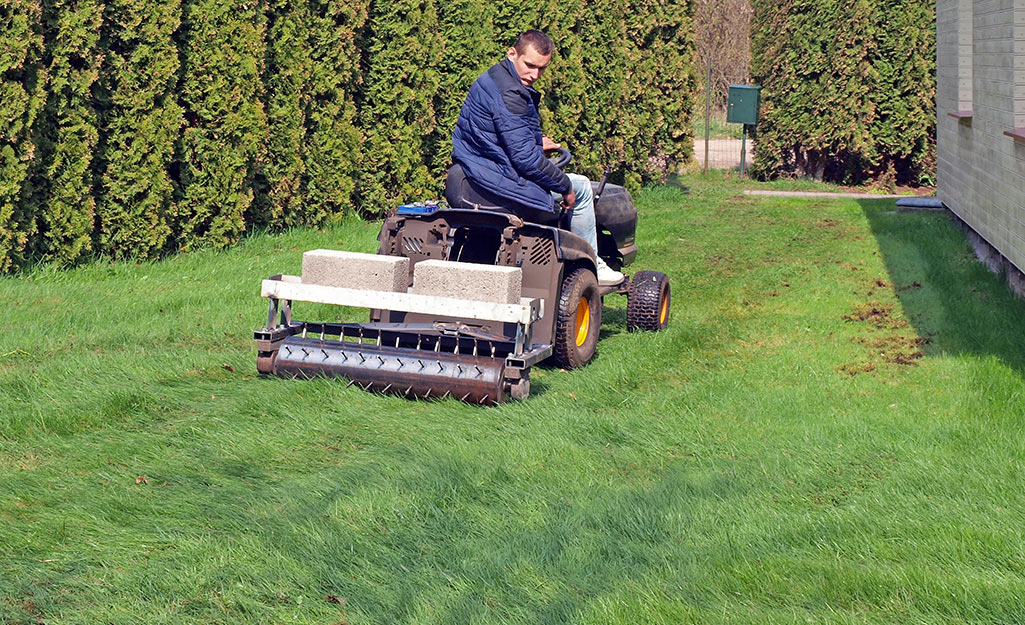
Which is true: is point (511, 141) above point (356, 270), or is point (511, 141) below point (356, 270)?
above

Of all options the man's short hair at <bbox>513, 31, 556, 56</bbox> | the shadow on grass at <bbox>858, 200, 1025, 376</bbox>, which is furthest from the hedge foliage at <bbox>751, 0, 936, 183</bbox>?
the man's short hair at <bbox>513, 31, 556, 56</bbox>

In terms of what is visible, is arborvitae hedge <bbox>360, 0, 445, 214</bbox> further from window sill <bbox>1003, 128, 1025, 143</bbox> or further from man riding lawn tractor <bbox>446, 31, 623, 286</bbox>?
window sill <bbox>1003, 128, 1025, 143</bbox>

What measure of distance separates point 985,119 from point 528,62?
5.38m

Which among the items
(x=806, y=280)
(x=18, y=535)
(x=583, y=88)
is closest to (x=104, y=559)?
(x=18, y=535)

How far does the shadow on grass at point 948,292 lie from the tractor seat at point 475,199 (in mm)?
2729

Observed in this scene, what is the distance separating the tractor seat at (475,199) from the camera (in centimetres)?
707

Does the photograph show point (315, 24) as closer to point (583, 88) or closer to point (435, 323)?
point (583, 88)

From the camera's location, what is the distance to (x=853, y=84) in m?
17.1

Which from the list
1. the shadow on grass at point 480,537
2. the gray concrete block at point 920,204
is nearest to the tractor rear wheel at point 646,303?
the shadow on grass at point 480,537

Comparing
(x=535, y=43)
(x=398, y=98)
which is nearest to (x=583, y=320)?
(x=535, y=43)

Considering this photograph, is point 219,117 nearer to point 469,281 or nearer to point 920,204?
point 469,281

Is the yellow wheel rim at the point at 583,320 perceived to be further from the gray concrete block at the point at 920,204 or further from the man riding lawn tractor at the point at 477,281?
the gray concrete block at the point at 920,204

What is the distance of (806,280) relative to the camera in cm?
1008

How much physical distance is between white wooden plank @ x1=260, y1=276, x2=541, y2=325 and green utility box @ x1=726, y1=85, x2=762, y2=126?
40.9 ft
